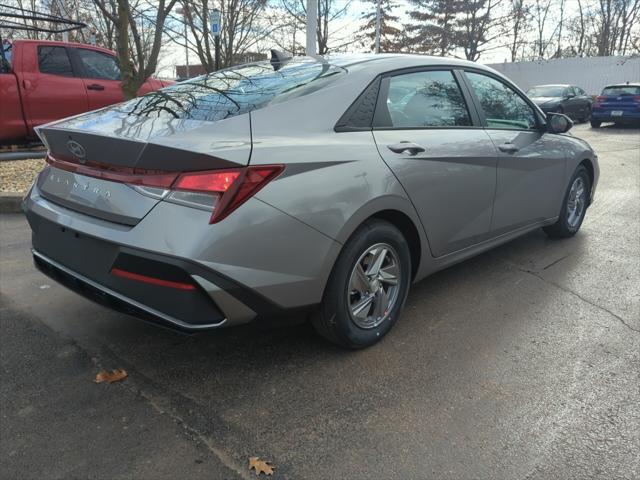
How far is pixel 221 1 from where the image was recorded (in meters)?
16.6

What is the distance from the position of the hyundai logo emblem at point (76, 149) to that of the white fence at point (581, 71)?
32.2m

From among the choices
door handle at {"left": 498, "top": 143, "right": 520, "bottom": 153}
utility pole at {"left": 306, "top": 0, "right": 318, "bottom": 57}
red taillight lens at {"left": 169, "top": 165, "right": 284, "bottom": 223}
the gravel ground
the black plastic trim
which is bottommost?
the gravel ground

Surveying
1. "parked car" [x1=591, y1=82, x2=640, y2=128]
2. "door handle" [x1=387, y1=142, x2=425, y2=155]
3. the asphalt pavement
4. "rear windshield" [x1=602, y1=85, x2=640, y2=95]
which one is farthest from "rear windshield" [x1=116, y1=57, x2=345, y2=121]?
"rear windshield" [x1=602, y1=85, x2=640, y2=95]

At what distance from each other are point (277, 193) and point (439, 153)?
132 cm

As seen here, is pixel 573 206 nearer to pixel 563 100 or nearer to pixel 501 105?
pixel 501 105

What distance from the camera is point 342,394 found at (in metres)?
2.64

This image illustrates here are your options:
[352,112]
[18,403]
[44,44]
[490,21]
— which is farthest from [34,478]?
[490,21]

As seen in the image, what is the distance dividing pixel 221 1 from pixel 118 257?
16207mm

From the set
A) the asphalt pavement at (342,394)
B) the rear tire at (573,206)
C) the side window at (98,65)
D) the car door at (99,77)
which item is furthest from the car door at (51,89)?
the rear tire at (573,206)

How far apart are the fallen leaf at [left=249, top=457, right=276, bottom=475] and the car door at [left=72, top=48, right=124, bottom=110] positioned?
750 centimetres

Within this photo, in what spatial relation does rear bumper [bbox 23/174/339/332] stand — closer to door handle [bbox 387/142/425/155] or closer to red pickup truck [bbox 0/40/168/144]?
door handle [bbox 387/142/425/155]

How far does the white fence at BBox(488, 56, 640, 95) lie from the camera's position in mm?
28750

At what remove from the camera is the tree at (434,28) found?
39531 millimetres

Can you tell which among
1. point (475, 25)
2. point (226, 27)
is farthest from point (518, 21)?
point (226, 27)
